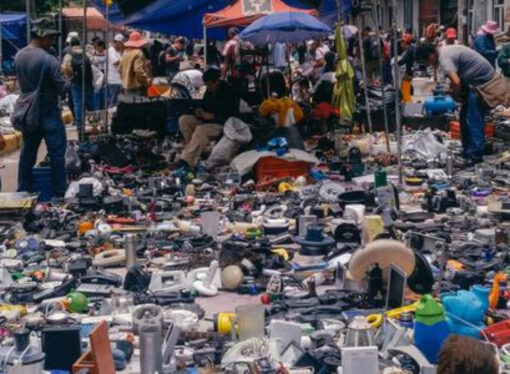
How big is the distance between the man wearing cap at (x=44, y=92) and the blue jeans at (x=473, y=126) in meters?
5.11

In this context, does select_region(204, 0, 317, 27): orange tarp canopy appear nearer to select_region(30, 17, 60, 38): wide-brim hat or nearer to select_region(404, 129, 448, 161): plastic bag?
select_region(404, 129, 448, 161): plastic bag

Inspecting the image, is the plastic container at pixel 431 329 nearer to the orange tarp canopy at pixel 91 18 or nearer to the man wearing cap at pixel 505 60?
the man wearing cap at pixel 505 60

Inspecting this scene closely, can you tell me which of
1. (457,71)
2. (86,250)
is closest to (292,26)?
(457,71)

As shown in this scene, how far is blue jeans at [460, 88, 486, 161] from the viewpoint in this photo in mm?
12625

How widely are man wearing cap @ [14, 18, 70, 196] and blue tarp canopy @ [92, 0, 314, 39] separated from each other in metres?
5.67

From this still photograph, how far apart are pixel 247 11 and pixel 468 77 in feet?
15.7

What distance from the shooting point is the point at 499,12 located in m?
27.0

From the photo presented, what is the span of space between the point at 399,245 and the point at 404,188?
4878 millimetres

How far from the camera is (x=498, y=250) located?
26.7ft

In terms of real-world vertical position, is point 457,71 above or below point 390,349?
above

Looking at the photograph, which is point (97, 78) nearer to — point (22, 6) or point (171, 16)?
point (171, 16)

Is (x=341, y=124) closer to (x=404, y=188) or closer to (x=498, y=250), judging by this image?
(x=404, y=188)

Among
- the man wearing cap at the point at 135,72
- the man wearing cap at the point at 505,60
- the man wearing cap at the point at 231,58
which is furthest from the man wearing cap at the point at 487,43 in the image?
the man wearing cap at the point at 135,72

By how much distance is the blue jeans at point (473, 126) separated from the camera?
12625 mm
